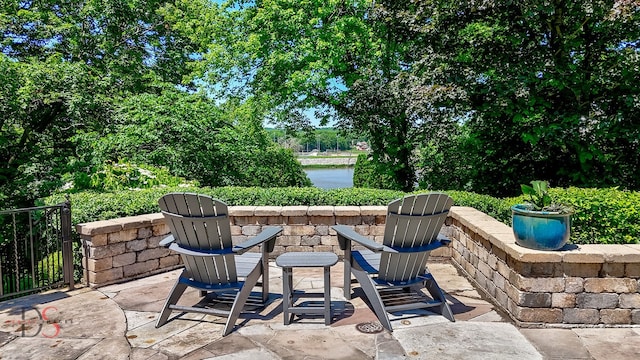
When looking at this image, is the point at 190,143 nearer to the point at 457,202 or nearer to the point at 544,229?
the point at 457,202

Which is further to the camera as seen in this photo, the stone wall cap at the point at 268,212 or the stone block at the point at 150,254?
the stone wall cap at the point at 268,212

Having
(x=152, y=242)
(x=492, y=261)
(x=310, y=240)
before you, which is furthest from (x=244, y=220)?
(x=492, y=261)

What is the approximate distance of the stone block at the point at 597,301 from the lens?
2.86 m

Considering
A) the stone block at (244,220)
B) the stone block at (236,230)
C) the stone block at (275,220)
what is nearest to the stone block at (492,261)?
the stone block at (275,220)

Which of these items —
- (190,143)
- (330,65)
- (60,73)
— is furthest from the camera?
(330,65)

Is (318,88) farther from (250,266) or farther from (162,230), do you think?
(250,266)

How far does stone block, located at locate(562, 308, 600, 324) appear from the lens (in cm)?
287

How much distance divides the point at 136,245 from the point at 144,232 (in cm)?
14

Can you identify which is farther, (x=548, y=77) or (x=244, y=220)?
(x=548, y=77)

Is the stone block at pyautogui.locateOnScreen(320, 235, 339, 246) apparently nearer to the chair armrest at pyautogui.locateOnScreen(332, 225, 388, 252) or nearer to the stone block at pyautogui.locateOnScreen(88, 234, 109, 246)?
the chair armrest at pyautogui.locateOnScreen(332, 225, 388, 252)

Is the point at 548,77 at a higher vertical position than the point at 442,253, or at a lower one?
higher

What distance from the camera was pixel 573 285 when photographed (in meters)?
2.85

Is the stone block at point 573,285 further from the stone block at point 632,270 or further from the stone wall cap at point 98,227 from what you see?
the stone wall cap at point 98,227

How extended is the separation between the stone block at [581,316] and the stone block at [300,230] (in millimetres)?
2543
